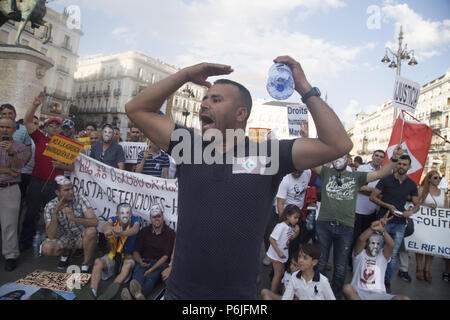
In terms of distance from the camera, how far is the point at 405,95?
16.7 ft

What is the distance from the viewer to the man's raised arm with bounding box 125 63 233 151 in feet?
5.02

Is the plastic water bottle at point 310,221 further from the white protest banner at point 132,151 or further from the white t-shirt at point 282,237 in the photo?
the white protest banner at point 132,151

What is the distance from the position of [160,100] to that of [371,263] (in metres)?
3.42

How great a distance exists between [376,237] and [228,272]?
10.3 ft

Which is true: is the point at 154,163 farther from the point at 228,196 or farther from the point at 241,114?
the point at 228,196

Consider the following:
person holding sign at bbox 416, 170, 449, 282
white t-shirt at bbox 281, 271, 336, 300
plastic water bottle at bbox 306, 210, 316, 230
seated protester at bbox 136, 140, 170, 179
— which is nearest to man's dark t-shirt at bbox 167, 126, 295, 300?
white t-shirt at bbox 281, 271, 336, 300

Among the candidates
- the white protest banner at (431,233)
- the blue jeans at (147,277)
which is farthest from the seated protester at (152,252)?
the white protest banner at (431,233)

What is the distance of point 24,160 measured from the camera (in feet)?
13.5

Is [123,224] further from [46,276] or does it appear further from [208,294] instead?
[208,294]

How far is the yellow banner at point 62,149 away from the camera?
14.4ft

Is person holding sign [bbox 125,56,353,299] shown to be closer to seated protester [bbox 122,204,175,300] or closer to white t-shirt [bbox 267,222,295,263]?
seated protester [bbox 122,204,175,300]

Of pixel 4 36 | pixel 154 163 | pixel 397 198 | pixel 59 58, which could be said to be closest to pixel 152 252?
pixel 154 163

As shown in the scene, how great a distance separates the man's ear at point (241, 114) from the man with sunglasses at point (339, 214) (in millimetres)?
2670
